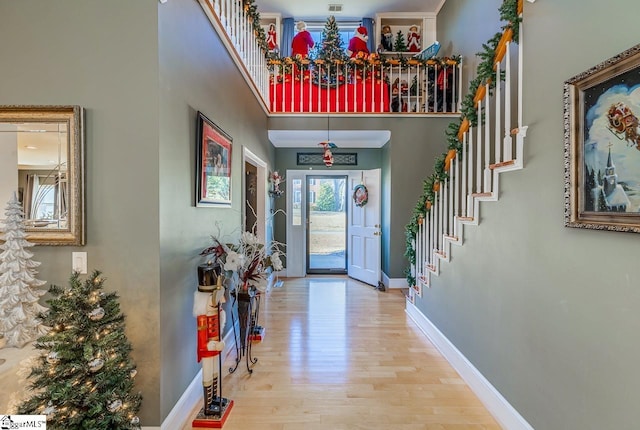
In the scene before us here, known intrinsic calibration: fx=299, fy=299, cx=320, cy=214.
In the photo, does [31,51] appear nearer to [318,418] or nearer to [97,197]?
[97,197]

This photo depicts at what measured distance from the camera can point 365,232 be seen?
18.3ft

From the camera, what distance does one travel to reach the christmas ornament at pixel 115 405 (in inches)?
53.7

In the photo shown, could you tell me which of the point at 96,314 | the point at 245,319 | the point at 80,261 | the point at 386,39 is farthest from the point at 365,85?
the point at 96,314

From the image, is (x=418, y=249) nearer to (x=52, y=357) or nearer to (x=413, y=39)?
(x=52, y=357)

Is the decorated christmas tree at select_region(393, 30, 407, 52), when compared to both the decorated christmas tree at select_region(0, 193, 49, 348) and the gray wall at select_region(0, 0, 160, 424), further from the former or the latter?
the decorated christmas tree at select_region(0, 193, 49, 348)

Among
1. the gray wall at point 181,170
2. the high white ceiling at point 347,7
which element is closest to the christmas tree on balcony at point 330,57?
the high white ceiling at point 347,7

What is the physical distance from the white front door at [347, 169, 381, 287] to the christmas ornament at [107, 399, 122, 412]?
14.0 feet

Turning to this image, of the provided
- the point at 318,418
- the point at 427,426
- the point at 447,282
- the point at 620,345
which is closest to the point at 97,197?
the point at 318,418

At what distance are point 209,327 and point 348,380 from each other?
1.26 metres

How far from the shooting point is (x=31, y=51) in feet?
5.30

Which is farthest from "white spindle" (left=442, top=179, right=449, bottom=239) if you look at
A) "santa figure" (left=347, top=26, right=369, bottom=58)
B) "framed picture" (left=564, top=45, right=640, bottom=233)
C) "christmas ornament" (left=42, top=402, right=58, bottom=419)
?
"santa figure" (left=347, top=26, right=369, bottom=58)

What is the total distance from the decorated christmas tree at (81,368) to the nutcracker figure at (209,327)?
0.47 meters

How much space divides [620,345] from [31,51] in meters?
3.19

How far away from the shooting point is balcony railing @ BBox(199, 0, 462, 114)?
474cm
